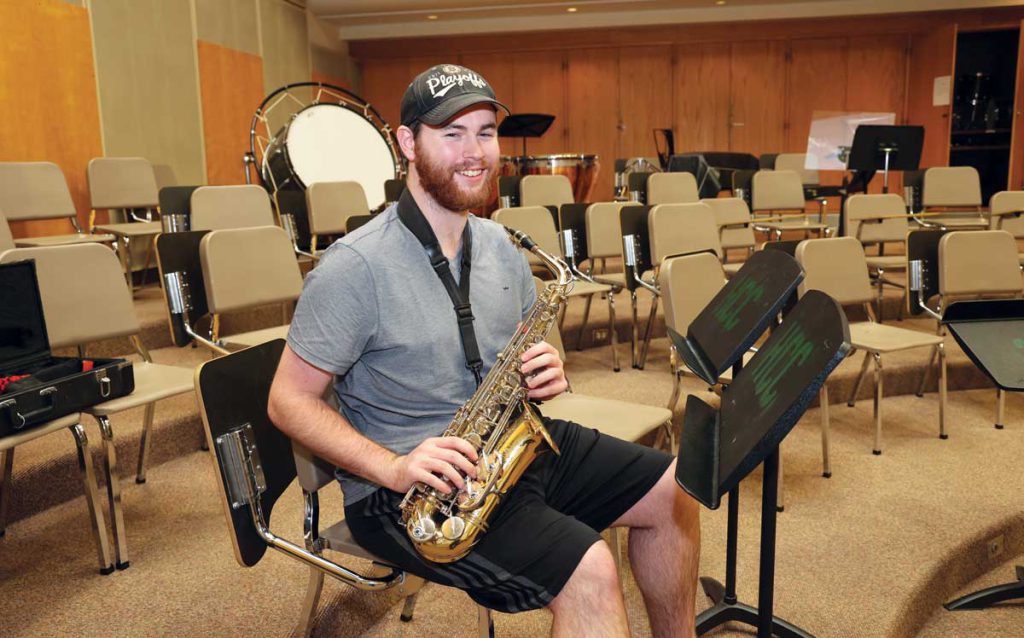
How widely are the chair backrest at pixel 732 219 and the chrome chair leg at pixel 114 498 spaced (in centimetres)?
431

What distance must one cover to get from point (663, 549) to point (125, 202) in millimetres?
4626

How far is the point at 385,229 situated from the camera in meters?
1.74

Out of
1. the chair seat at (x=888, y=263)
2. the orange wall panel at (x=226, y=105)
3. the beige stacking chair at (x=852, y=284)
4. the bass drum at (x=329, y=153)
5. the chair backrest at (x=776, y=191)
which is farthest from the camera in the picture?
the orange wall panel at (x=226, y=105)

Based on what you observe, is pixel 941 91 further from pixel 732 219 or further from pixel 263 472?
pixel 263 472

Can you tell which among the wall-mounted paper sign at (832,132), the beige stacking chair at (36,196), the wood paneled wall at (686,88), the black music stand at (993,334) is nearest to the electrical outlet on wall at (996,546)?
the black music stand at (993,334)

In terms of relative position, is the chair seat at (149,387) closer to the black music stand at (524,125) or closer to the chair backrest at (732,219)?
→ the chair backrest at (732,219)

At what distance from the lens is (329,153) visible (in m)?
5.79

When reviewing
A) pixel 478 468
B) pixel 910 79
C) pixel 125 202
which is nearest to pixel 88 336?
pixel 478 468

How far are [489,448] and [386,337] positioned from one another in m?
0.32

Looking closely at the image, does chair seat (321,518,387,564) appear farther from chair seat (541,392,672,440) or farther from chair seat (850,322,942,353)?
chair seat (850,322,942,353)

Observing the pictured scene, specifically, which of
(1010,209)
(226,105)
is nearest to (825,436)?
(1010,209)

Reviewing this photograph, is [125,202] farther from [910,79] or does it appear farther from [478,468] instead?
[910,79]

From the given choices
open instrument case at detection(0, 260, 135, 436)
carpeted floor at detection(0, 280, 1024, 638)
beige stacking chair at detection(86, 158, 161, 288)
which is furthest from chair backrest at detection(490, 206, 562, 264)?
open instrument case at detection(0, 260, 135, 436)

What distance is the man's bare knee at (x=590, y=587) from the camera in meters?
1.44
